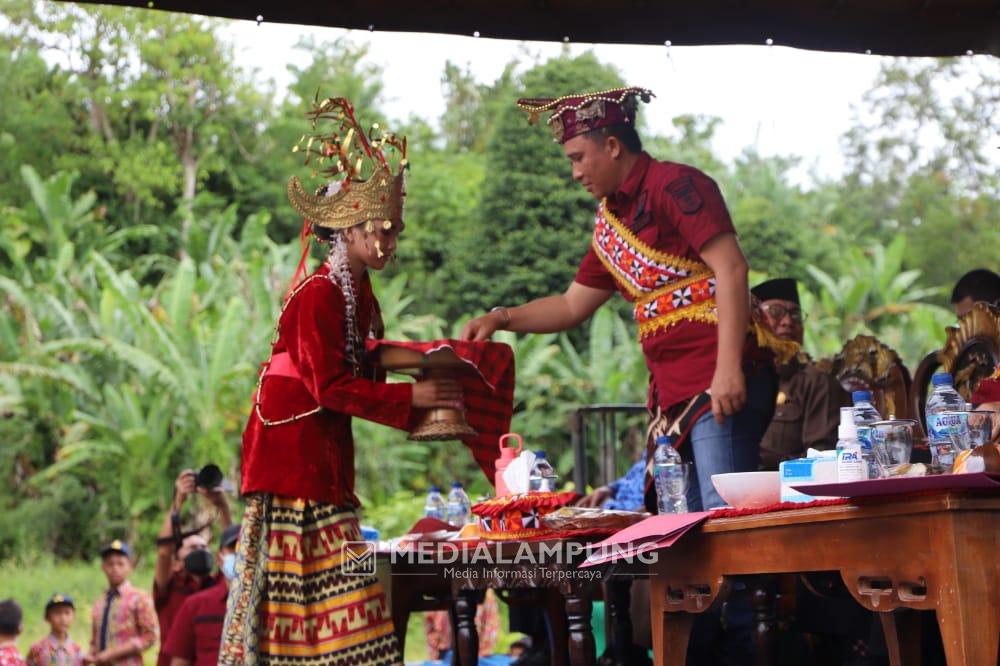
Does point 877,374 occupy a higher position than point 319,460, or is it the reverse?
point 877,374

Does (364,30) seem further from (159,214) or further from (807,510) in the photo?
(159,214)

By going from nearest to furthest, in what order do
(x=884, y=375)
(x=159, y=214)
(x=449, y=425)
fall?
(x=449, y=425)
(x=884, y=375)
(x=159, y=214)

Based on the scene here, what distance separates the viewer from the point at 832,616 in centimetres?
470

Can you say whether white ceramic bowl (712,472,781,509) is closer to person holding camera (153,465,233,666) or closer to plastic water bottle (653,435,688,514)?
plastic water bottle (653,435,688,514)

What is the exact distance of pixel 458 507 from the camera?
5.21 meters

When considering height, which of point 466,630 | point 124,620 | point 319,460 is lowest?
point 124,620

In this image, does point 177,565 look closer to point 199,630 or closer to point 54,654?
point 199,630

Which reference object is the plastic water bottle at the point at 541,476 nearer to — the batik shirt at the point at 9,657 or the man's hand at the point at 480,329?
the man's hand at the point at 480,329

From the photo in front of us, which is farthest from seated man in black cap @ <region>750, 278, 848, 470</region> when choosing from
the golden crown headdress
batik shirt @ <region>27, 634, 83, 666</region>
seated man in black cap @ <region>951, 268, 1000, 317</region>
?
batik shirt @ <region>27, 634, 83, 666</region>

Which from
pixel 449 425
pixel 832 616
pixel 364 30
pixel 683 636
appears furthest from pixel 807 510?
pixel 364 30

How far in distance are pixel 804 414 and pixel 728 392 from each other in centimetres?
267

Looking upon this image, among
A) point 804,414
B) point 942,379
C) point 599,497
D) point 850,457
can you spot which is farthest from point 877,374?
point 850,457

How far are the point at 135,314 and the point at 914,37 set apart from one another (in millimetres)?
9749

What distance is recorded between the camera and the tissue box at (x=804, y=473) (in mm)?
2816
